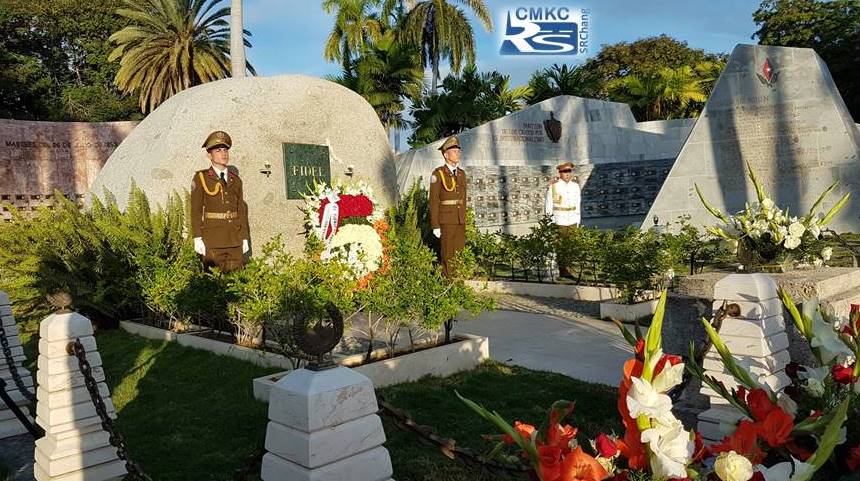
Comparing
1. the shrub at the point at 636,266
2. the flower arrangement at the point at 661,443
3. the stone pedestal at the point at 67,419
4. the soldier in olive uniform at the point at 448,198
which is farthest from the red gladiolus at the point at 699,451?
the soldier in olive uniform at the point at 448,198

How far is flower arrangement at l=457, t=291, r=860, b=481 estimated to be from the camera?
4.63 ft

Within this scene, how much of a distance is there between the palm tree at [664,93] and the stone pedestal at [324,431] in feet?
115

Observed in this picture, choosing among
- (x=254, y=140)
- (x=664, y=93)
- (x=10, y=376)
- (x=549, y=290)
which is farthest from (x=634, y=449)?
(x=664, y=93)

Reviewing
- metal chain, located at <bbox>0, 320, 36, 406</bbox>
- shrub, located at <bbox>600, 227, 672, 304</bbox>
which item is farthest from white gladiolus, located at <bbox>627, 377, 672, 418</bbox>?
shrub, located at <bbox>600, 227, 672, 304</bbox>

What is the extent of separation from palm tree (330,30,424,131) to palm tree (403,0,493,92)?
1669 mm

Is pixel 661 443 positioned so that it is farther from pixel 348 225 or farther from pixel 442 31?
pixel 442 31

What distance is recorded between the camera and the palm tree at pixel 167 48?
30.0 m

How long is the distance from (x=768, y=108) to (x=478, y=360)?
399 inches

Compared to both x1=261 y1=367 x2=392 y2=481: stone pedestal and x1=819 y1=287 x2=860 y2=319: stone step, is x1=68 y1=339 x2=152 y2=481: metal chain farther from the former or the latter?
x1=819 y1=287 x2=860 y2=319: stone step

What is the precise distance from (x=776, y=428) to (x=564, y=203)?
31.6ft

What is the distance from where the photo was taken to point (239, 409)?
491 cm

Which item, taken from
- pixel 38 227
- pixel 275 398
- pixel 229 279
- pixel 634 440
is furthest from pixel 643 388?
pixel 38 227

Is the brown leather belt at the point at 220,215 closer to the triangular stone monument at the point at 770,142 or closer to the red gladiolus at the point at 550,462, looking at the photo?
the red gladiolus at the point at 550,462

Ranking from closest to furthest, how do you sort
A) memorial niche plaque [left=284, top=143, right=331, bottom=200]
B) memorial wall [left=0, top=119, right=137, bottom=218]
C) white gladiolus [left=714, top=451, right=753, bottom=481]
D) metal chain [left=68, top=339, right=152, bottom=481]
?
1. white gladiolus [left=714, top=451, right=753, bottom=481]
2. metal chain [left=68, top=339, right=152, bottom=481]
3. memorial niche plaque [left=284, top=143, right=331, bottom=200]
4. memorial wall [left=0, top=119, right=137, bottom=218]
